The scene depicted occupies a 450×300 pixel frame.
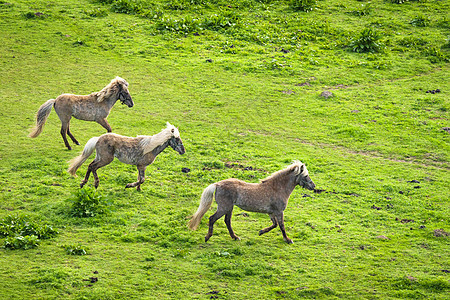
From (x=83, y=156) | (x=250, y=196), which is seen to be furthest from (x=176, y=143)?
(x=250, y=196)

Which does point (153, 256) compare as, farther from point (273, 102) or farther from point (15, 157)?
point (273, 102)

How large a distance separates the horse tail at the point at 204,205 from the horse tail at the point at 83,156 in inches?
140

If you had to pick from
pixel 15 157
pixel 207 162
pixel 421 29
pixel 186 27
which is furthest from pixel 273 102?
pixel 421 29

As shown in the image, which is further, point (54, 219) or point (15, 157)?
point (15, 157)

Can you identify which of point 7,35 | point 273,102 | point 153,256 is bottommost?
point 153,256

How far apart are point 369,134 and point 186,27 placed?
39.8 feet

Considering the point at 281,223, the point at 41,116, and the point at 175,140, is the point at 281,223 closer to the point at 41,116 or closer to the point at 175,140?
the point at 175,140

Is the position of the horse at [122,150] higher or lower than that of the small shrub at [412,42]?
lower

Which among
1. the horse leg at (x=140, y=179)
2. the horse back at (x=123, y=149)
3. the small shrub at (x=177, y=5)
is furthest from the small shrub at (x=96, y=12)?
the horse leg at (x=140, y=179)

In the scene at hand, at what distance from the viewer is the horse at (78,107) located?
49.2ft

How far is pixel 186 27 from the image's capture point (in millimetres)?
25344

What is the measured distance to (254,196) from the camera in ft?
37.2

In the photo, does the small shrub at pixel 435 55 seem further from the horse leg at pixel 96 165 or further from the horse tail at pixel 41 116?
the horse tail at pixel 41 116

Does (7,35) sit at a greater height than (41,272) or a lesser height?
greater
